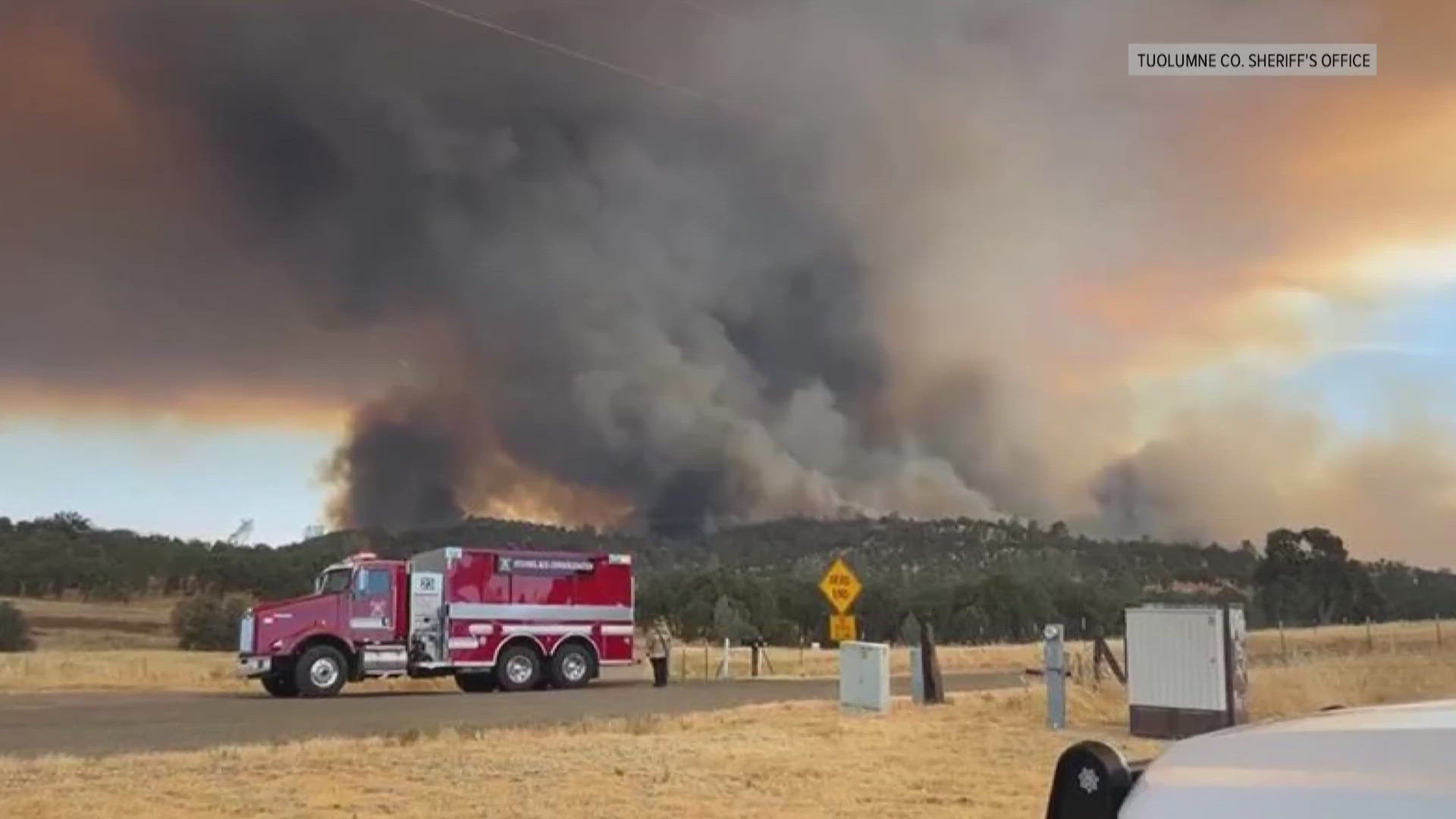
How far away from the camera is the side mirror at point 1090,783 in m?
2.02

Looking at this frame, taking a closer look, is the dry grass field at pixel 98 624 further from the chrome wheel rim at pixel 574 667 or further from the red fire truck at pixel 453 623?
the chrome wheel rim at pixel 574 667

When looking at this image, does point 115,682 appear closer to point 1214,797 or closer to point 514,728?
point 514,728

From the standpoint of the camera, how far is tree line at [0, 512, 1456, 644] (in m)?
42.7

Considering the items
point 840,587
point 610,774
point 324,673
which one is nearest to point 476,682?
point 324,673

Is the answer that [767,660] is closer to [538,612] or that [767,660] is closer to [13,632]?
[538,612]

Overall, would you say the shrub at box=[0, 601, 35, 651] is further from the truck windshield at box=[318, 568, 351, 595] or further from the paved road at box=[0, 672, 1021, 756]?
the truck windshield at box=[318, 568, 351, 595]

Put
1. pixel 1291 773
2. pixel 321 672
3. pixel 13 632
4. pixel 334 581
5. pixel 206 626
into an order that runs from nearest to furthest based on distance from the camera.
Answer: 1. pixel 1291 773
2. pixel 321 672
3. pixel 334 581
4. pixel 13 632
5. pixel 206 626

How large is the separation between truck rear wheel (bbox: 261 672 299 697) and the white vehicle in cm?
2570

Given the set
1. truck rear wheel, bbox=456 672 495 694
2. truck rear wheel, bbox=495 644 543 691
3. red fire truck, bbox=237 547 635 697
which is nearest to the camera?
red fire truck, bbox=237 547 635 697

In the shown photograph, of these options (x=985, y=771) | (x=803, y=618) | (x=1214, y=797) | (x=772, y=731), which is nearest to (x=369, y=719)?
(x=772, y=731)

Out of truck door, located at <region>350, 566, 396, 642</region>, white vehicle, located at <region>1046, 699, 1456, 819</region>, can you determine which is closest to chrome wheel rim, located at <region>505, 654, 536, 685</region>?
truck door, located at <region>350, 566, 396, 642</region>

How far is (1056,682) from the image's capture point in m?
16.1

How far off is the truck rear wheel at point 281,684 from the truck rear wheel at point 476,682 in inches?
128

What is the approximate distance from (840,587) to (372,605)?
959 centimetres
